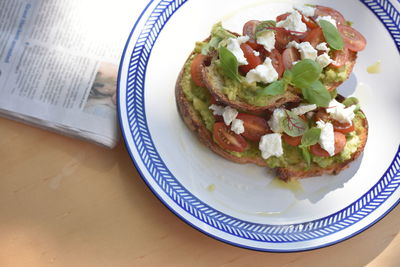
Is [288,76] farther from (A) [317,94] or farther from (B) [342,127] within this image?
(B) [342,127]

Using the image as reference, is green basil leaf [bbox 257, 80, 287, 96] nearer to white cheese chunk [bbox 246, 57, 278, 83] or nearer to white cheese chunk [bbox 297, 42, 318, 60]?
white cheese chunk [bbox 246, 57, 278, 83]

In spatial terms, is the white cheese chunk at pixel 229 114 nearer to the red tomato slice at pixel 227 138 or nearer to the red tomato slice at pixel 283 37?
the red tomato slice at pixel 227 138

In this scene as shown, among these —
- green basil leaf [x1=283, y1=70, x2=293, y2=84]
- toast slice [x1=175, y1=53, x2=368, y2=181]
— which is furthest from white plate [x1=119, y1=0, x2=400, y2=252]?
green basil leaf [x1=283, y1=70, x2=293, y2=84]

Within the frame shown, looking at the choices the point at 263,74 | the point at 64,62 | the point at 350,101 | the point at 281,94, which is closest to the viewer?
the point at 263,74

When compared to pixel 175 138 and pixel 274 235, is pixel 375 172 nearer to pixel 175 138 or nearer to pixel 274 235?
pixel 274 235

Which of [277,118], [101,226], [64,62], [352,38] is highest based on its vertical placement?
[352,38]

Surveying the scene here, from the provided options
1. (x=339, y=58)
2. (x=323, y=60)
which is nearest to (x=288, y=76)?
(x=323, y=60)

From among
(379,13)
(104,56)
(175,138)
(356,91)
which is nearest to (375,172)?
(356,91)
